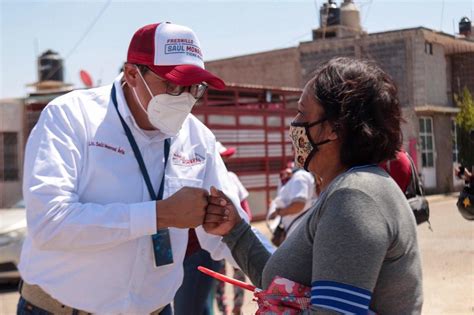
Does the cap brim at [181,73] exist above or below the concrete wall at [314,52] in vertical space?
below

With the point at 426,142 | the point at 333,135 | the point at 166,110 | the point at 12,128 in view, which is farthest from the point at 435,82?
the point at 333,135

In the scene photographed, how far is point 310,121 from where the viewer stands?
76.9 inches

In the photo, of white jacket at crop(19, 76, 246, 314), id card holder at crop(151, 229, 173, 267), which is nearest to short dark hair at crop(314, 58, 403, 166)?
white jacket at crop(19, 76, 246, 314)

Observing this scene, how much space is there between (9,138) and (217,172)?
521 inches

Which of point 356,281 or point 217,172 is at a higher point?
point 217,172

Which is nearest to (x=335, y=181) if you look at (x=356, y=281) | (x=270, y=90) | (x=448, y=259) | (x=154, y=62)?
(x=356, y=281)

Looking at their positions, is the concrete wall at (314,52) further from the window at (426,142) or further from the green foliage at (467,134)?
the green foliage at (467,134)

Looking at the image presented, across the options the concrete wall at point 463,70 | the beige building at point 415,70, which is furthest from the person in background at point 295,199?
the concrete wall at point 463,70

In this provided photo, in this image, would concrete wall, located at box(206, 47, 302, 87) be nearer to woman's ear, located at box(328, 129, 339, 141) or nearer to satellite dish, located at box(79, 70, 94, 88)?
satellite dish, located at box(79, 70, 94, 88)

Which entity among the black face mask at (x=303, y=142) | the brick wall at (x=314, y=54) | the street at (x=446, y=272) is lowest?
the street at (x=446, y=272)

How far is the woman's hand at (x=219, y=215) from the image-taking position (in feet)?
7.82

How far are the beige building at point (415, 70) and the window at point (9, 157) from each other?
23.5ft

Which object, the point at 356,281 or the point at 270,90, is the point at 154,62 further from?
the point at 270,90

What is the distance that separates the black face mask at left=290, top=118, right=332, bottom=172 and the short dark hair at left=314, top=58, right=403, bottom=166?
0.07 meters
